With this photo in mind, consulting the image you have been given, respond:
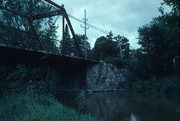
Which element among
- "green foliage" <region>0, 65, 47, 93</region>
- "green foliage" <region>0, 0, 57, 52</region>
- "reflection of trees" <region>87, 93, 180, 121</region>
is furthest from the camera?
"green foliage" <region>0, 65, 47, 93</region>

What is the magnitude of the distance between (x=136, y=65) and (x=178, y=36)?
7.99 meters

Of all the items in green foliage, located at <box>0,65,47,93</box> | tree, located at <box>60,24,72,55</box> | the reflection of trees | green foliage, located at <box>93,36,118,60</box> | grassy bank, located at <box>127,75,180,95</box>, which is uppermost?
green foliage, located at <box>93,36,118,60</box>

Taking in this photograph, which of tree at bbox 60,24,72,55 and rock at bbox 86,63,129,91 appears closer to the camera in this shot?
tree at bbox 60,24,72,55

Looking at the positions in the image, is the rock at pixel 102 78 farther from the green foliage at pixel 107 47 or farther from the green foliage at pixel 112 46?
the green foliage at pixel 107 47

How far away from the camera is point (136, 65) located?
2053 cm

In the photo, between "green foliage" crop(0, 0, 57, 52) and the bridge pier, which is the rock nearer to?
the bridge pier

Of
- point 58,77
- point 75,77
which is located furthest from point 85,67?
point 58,77

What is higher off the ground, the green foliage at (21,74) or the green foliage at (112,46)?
the green foliage at (112,46)

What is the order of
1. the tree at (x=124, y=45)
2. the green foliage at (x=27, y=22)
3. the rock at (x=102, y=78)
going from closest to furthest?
1. the green foliage at (x=27, y=22)
2. the rock at (x=102, y=78)
3. the tree at (x=124, y=45)

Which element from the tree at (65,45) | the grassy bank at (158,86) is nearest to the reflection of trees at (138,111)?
the grassy bank at (158,86)

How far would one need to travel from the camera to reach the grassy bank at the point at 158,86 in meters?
16.2

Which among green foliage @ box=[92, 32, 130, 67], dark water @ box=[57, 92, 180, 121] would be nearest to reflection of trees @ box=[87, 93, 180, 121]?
dark water @ box=[57, 92, 180, 121]

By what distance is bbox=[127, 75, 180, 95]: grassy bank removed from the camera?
1617 centimetres

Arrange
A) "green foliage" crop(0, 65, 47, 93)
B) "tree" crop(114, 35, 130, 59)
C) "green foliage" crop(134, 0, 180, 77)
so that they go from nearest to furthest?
"green foliage" crop(134, 0, 180, 77) < "green foliage" crop(0, 65, 47, 93) < "tree" crop(114, 35, 130, 59)
